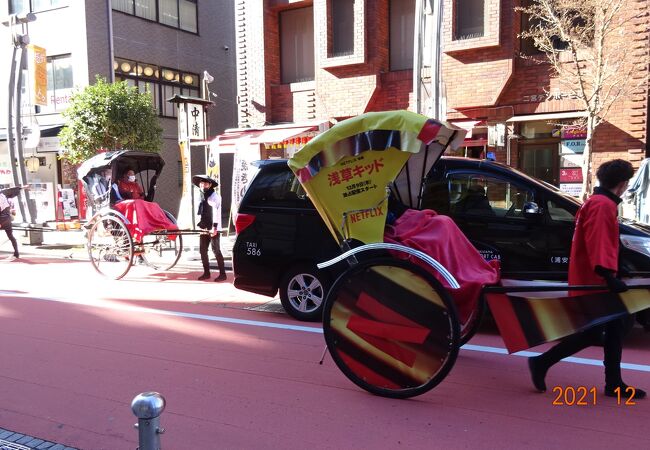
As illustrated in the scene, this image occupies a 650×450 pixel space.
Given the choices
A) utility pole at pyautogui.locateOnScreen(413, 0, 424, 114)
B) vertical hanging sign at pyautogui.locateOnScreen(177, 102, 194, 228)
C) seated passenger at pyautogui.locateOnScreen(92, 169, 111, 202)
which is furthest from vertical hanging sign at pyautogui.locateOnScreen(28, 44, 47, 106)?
utility pole at pyautogui.locateOnScreen(413, 0, 424, 114)

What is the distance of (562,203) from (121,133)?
13498 millimetres

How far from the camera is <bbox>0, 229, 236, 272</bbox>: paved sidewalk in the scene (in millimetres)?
12327

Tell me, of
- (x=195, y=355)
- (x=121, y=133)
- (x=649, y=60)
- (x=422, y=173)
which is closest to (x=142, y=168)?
(x=121, y=133)

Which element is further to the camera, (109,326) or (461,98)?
(461,98)

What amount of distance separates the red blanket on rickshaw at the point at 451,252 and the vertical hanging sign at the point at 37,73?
1685 centimetres

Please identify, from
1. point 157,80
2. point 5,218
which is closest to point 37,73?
point 157,80

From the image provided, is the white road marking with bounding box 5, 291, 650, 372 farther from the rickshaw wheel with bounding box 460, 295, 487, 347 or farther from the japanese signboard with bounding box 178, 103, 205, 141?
the japanese signboard with bounding box 178, 103, 205, 141

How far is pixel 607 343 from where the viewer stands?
165 inches

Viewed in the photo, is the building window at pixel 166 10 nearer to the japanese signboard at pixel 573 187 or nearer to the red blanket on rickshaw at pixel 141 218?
the red blanket on rickshaw at pixel 141 218

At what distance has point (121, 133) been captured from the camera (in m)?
16.4

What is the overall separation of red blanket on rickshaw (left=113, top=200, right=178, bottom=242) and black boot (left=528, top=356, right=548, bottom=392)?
7184mm

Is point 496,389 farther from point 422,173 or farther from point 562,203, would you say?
point 562,203

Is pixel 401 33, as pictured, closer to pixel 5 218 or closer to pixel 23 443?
pixel 5 218

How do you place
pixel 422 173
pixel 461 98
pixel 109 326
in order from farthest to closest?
pixel 461 98
pixel 109 326
pixel 422 173
